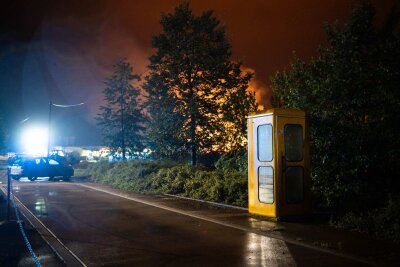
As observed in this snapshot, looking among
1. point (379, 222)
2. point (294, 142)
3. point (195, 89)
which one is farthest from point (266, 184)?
point (195, 89)

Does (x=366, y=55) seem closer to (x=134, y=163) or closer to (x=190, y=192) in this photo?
(x=190, y=192)

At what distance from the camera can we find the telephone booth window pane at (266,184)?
1038 centimetres

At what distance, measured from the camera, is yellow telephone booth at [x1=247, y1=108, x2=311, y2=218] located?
403 inches

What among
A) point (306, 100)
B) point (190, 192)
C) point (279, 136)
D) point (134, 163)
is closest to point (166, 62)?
point (134, 163)

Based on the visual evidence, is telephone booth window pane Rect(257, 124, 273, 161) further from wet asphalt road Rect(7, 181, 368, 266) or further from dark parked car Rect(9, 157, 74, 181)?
dark parked car Rect(9, 157, 74, 181)

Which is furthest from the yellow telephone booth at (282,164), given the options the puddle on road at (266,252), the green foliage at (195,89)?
the green foliage at (195,89)

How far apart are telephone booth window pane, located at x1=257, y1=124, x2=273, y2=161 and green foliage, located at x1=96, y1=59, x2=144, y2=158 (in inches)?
935

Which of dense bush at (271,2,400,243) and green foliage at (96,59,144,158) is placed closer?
dense bush at (271,2,400,243)

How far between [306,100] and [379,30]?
9.34ft

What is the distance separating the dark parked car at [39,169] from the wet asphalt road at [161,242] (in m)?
16.6

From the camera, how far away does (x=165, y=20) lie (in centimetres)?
2450

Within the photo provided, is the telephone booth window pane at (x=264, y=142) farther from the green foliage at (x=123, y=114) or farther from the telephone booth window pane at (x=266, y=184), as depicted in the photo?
the green foliage at (x=123, y=114)

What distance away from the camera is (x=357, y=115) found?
1125 cm

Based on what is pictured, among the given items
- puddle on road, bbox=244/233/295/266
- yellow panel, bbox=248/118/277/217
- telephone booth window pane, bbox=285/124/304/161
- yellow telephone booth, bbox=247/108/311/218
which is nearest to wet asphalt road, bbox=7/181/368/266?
puddle on road, bbox=244/233/295/266
